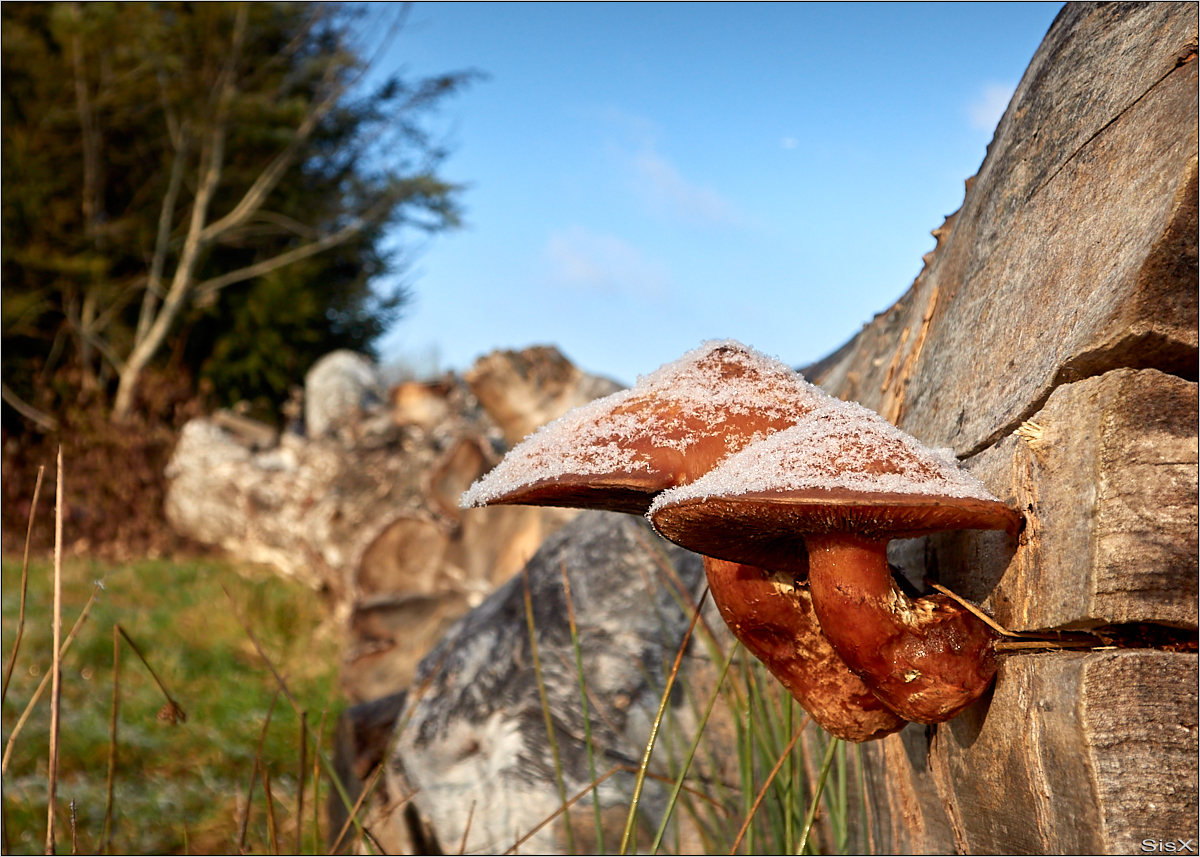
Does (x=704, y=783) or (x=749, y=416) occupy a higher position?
(x=749, y=416)

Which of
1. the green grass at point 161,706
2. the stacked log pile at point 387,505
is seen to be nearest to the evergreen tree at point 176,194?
the stacked log pile at point 387,505

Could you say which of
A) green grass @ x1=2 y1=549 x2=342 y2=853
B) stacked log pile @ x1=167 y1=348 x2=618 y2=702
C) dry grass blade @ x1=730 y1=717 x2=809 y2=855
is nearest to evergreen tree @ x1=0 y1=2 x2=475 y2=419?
stacked log pile @ x1=167 y1=348 x2=618 y2=702

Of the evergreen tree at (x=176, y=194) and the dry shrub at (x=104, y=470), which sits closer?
the dry shrub at (x=104, y=470)

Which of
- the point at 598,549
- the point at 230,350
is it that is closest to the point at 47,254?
the point at 230,350

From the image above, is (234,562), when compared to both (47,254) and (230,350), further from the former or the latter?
(47,254)

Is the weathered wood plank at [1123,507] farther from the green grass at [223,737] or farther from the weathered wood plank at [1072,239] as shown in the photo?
the green grass at [223,737]

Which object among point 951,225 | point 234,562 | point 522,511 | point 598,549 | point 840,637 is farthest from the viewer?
point 234,562
